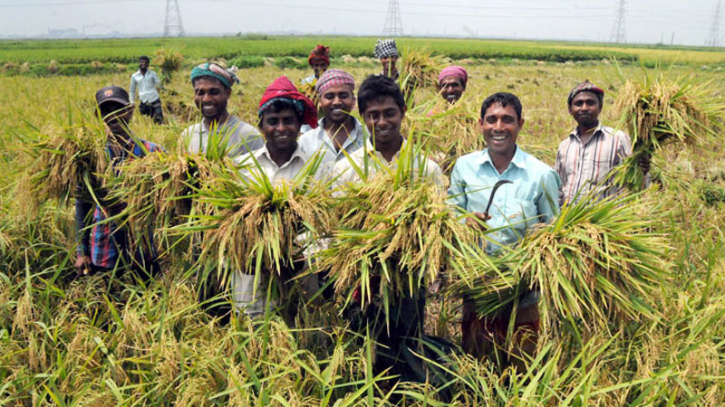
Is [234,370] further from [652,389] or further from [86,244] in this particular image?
[652,389]

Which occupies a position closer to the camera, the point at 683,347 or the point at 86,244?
the point at 683,347

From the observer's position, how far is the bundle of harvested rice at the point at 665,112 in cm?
288

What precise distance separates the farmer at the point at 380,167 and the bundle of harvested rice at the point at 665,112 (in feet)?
4.77

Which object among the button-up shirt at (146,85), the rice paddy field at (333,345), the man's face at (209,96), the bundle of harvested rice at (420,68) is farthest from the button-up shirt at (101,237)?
the button-up shirt at (146,85)

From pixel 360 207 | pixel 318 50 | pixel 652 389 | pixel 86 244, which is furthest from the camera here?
pixel 318 50

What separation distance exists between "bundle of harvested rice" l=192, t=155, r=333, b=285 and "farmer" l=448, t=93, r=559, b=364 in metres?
0.68

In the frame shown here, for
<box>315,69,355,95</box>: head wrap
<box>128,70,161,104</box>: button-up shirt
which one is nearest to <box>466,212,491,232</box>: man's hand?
<box>315,69,355,95</box>: head wrap

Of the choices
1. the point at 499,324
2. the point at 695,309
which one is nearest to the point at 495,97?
the point at 499,324

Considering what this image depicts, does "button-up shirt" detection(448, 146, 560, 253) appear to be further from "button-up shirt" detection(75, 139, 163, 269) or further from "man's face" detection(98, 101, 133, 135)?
"man's face" detection(98, 101, 133, 135)

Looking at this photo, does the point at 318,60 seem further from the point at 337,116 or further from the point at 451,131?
the point at 451,131

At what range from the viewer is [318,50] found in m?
5.16

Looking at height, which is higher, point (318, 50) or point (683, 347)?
point (318, 50)

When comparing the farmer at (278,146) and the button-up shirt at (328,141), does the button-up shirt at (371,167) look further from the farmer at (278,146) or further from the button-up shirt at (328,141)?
the button-up shirt at (328,141)

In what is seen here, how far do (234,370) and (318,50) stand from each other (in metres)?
3.77
